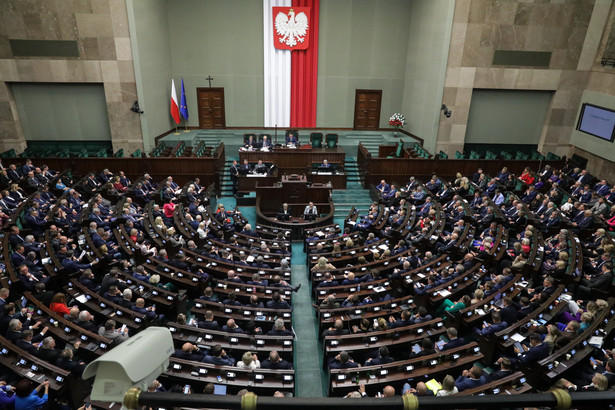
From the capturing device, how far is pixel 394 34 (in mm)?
21938

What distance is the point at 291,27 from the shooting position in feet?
70.2

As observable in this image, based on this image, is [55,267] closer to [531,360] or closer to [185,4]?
[531,360]

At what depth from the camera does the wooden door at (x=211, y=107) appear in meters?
22.2

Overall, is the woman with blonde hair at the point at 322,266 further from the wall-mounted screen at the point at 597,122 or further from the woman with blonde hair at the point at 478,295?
the wall-mounted screen at the point at 597,122

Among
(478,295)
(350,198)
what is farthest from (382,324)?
(350,198)

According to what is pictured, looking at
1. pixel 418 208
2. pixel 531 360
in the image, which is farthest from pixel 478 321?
pixel 418 208

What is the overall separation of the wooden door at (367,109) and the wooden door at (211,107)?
7601mm

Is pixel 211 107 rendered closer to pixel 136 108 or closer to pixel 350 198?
pixel 136 108

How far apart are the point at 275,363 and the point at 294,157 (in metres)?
12.0

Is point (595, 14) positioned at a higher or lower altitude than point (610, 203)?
higher

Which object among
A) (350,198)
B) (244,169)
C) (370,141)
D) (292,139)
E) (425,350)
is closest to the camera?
(425,350)

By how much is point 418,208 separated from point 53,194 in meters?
13.0

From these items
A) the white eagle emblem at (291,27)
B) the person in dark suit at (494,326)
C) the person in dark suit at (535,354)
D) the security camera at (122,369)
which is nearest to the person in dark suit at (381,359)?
the person in dark suit at (494,326)

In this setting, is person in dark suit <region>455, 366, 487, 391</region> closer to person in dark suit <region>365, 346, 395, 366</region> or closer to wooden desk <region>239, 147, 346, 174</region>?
person in dark suit <region>365, 346, 395, 366</region>
